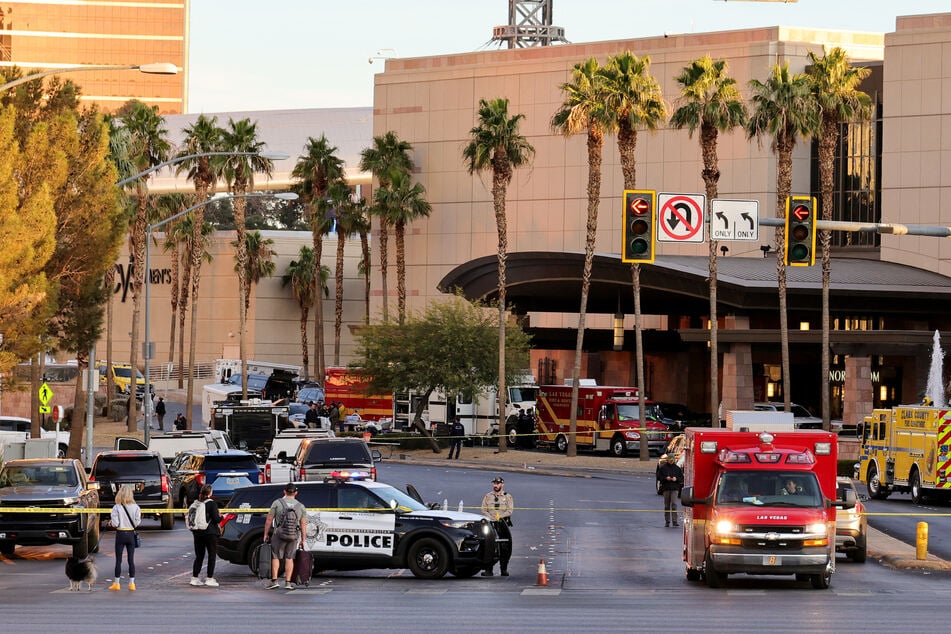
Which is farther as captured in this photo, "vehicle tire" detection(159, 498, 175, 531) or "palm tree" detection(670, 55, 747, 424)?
"palm tree" detection(670, 55, 747, 424)

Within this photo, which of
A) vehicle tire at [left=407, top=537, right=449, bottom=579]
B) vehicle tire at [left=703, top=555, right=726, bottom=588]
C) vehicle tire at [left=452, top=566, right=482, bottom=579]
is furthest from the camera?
vehicle tire at [left=452, top=566, right=482, bottom=579]

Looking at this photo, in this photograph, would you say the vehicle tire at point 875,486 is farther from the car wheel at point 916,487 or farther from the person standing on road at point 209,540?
the person standing on road at point 209,540

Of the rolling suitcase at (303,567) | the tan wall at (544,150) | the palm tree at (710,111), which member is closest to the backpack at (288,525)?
the rolling suitcase at (303,567)

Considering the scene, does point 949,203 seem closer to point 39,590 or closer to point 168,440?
point 168,440

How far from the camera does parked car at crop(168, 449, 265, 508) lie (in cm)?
3625

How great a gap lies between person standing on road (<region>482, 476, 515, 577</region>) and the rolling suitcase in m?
3.26

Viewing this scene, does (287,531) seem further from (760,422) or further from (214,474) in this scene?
(214,474)

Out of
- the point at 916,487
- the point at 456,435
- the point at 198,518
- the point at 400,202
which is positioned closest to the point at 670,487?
the point at 916,487

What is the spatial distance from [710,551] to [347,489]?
6.16 m

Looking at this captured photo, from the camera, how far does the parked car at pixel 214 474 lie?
3625cm

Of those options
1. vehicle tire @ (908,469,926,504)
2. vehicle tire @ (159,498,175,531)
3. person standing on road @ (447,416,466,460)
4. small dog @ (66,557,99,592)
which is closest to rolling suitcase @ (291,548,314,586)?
small dog @ (66,557,99,592)

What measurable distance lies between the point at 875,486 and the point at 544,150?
180 feet

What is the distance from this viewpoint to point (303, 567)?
76.4 ft

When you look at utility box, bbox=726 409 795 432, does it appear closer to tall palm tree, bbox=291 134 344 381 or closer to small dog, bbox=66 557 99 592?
small dog, bbox=66 557 99 592
